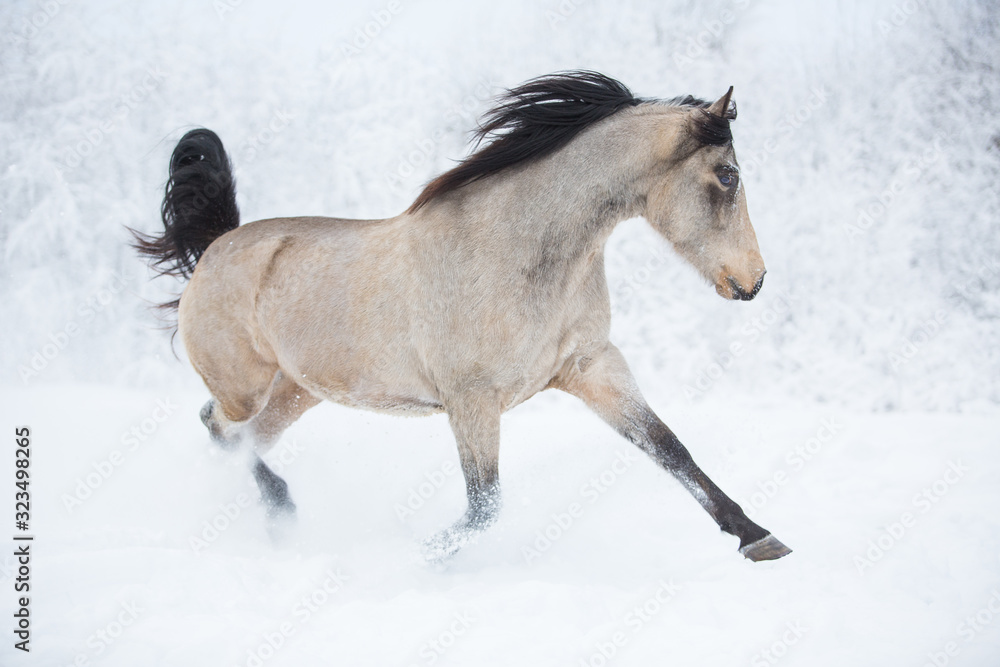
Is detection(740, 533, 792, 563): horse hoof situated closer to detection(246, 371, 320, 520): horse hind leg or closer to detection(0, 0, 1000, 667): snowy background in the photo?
detection(0, 0, 1000, 667): snowy background

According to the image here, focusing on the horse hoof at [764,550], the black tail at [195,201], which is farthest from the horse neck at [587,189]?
the black tail at [195,201]

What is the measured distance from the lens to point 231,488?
4.81 m

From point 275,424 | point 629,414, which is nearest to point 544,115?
point 629,414

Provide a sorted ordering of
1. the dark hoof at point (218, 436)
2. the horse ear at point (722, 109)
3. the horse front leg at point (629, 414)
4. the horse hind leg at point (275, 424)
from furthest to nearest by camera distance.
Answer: the dark hoof at point (218, 436)
the horse hind leg at point (275, 424)
the horse front leg at point (629, 414)
the horse ear at point (722, 109)

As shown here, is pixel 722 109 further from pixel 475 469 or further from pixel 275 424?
pixel 275 424

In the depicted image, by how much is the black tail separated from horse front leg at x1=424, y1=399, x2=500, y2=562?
2540mm

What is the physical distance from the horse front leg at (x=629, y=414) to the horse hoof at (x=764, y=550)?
0.21m

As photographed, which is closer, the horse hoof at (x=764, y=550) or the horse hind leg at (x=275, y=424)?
the horse hoof at (x=764, y=550)

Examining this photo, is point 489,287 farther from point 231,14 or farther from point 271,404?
point 231,14

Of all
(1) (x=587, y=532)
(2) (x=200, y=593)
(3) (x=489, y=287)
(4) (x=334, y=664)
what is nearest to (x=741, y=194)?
(3) (x=489, y=287)

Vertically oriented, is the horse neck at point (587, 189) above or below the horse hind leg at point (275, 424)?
above

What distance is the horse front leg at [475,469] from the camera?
327 cm

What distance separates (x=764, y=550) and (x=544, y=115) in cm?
220

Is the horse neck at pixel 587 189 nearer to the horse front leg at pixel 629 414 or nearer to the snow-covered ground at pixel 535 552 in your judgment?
the horse front leg at pixel 629 414
